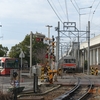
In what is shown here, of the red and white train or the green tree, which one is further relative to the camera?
the green tree

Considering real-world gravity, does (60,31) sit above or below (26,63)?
above

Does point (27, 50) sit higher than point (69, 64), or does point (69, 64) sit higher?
point (27, 50)

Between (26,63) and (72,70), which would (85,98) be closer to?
(72,70)

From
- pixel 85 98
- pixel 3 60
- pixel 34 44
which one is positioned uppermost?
pixel 34 44

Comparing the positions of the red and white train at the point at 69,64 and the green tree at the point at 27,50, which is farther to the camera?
the green tree at the point at 27,50

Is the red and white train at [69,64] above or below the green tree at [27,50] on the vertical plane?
below

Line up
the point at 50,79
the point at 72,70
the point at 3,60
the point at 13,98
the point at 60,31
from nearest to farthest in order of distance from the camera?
the point at 13,98 → the point at 50,79 → the point at 3,60 → the point at 60,31 → the point at 72,70

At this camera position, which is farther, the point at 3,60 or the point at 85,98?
the point at 3,60

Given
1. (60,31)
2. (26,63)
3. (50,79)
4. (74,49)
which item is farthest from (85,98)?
(74,49)

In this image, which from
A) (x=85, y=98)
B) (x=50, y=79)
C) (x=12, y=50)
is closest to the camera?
(x=85, y=98)

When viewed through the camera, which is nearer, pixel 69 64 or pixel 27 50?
pixel 69 64

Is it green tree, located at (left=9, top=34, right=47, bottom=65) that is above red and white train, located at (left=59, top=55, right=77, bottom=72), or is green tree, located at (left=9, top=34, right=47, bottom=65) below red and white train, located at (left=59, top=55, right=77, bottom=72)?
above

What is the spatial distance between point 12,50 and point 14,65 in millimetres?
28951

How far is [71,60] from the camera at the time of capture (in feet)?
197
